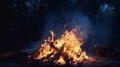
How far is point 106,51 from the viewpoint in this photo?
9.27 metres

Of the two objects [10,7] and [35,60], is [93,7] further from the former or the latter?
[35,60]

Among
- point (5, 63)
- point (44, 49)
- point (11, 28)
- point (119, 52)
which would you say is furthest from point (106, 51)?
point (11, 28)

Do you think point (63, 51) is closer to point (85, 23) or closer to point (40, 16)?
point (85, 23)

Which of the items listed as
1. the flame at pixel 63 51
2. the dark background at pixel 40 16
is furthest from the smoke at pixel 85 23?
the flame at pixel 63 51

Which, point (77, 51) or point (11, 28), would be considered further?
point (11, 28)

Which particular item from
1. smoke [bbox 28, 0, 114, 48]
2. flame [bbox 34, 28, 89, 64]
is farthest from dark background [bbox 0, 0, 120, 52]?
flame [bbox 34, 28, 89, 64]

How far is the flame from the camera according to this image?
7949 mm

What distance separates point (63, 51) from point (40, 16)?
5655 millimetres

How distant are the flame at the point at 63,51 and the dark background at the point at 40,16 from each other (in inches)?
164

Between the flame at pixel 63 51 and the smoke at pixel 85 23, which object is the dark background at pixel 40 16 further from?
the flame at pixel 63 51

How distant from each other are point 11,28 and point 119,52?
562cm

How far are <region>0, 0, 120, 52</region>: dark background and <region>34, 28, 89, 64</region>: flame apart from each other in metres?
4.17

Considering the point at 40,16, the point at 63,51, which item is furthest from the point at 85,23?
the point at 63,51

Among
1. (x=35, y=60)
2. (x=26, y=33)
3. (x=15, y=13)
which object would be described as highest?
(x=15, y=13)
